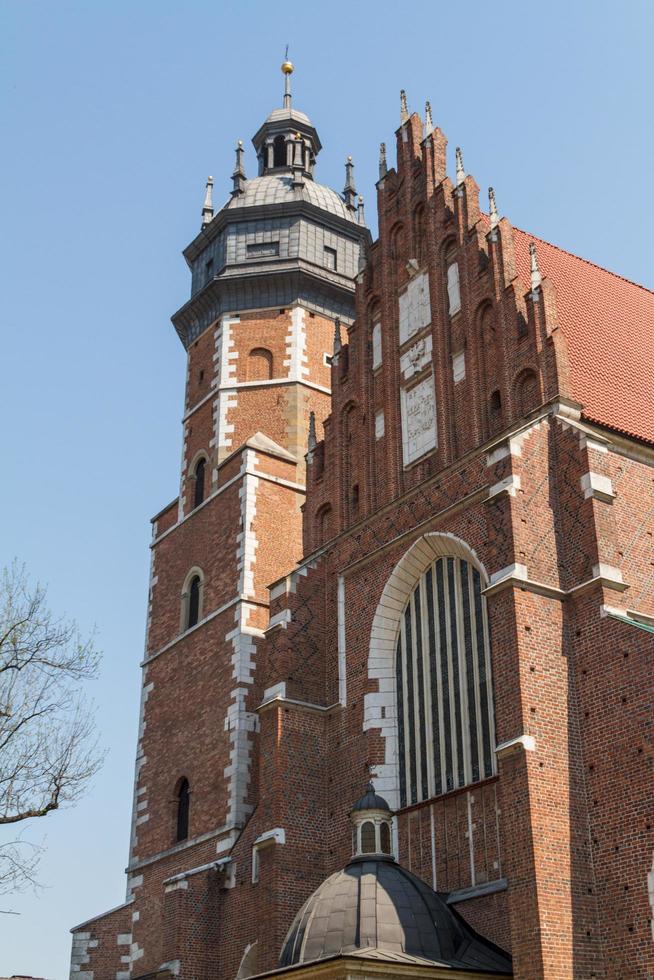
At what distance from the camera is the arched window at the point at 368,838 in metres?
14.7

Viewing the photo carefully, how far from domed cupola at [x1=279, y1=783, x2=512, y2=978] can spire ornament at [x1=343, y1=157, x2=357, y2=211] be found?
1999 centimetres

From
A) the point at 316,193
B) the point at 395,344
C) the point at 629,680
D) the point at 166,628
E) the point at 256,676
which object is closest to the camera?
the point at 629,680

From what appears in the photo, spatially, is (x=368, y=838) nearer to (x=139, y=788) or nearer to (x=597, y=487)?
(x=597, y=487)

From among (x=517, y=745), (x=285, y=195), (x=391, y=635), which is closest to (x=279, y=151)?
(x=285, y=195)

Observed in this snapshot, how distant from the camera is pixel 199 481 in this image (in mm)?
26406

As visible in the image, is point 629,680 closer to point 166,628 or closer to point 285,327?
point 166,628

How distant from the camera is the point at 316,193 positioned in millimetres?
29906

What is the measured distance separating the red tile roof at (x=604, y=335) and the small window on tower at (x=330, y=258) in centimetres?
708

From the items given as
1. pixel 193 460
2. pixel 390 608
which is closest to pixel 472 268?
pixel 390 608

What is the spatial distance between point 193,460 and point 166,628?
3.94 meters

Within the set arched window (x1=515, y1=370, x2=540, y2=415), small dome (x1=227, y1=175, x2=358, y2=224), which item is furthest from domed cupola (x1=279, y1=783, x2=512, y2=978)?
small dome (x1=227, y1=175, x2=358, y2=224)

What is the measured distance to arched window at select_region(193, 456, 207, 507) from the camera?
1026 inches

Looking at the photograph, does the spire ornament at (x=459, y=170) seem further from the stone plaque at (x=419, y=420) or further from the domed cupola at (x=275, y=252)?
the domed cupola at (x=275, y=252)

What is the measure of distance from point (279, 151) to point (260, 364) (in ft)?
26.0
